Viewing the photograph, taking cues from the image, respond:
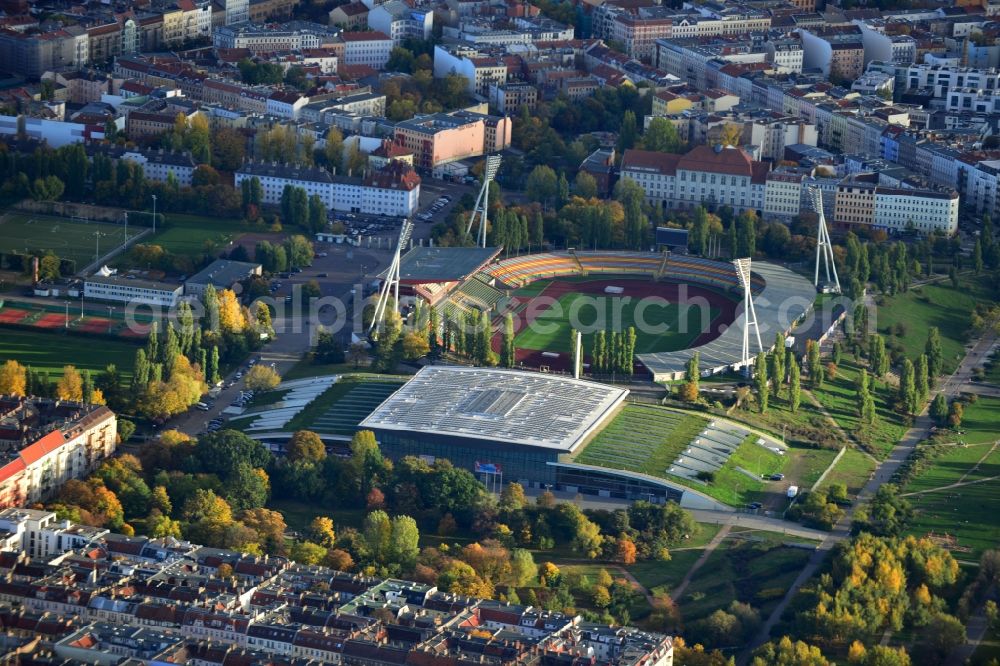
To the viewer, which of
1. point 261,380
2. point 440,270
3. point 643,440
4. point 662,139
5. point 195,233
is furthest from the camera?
point 662,139

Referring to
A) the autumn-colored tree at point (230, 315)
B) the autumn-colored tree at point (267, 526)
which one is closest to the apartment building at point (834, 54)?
the autumn-colored tree at point (230, 315)

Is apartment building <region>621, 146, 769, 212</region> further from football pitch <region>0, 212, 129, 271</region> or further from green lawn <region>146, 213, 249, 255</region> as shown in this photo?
football pitch <region>0, 212, 129, 271</region>

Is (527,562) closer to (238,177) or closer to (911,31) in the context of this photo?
(238,177)

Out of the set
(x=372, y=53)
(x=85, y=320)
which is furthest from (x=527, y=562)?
(x=372, y=53)

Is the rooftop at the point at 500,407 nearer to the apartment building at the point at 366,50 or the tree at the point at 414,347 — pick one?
the tree at the point at 414,347

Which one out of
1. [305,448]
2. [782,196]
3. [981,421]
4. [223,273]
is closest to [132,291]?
[223,273]

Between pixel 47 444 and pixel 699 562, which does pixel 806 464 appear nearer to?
pixel 699 562
